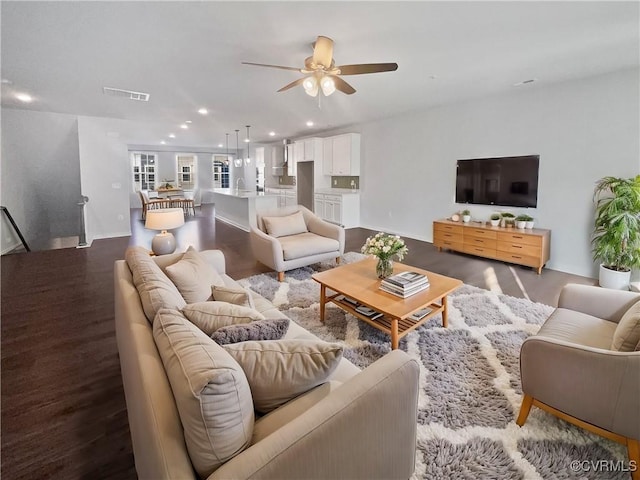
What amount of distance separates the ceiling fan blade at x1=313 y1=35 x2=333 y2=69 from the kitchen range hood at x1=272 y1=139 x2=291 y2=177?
718 cm

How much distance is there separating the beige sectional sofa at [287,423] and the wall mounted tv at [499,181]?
4.62 meters

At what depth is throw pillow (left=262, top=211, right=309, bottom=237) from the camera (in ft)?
14.6

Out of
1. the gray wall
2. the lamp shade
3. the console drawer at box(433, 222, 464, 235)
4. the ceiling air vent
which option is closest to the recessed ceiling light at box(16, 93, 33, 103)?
the gray wall

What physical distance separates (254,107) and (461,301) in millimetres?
4704

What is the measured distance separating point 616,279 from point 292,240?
3945 mm

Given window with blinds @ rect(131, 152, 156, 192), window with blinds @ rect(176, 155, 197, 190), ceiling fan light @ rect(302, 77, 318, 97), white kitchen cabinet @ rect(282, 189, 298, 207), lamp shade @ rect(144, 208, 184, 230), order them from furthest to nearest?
window with blinds @ rect(176, 155, 197, 190), window with blinds @ rect(131, 152, 156, 192), white kitchen cabinet @ rect(282, 189, 298, 207), lamp shade @ rect(144, 208, 184, 230), ceiling fan light @ rect(302, 77, 318, 97)

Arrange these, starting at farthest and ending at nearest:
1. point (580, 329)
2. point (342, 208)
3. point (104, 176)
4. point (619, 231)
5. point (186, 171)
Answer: point (186, 171) < point (342, 208) < point (104, 176) < point (619, 231) < point (580, 329)

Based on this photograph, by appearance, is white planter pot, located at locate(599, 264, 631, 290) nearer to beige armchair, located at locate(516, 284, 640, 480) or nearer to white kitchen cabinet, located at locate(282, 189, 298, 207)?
beige armchair, located at locate(516, 284, 640, 480)

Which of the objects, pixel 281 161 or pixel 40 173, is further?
pixel 281 161

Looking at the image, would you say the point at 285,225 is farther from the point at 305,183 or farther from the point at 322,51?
the point at 305,183

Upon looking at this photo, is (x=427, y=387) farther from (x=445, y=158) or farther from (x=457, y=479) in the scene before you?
(x=445, y=158)

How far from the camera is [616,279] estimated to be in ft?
11.9

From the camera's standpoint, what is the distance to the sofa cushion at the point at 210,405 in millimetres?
852

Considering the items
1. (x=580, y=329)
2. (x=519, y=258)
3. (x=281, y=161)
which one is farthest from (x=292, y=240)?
(x=281, y=161)
